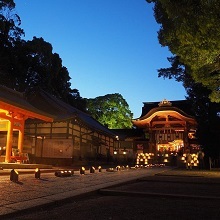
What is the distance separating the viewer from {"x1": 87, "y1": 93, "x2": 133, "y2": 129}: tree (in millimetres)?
47594

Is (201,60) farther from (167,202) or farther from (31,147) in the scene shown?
(31,147)

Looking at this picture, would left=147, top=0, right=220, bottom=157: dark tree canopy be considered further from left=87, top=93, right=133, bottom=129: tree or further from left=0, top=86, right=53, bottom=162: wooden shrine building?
left=87, top=93, right=133, bottom=129: tree

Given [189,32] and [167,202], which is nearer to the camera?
[167,202]

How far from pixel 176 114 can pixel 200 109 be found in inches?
346

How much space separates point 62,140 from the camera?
74.9 feet

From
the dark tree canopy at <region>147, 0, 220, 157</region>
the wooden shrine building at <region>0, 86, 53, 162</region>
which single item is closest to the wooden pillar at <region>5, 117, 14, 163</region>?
the wooden shrine building at <region>0, 86, 53, 162</region>

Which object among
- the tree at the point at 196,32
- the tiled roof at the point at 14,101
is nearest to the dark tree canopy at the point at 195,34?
the tree at the point at 196,32

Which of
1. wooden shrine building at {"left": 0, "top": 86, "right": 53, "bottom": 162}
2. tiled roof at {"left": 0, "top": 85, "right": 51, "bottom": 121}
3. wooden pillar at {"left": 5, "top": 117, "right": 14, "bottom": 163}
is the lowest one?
wooden pillar at {"left": 5, "top": 117, "right": 14, "bottom": 163}

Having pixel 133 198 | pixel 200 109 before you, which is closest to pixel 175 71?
pixel 200 109

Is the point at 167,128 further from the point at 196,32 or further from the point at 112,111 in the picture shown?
the point at 196,32

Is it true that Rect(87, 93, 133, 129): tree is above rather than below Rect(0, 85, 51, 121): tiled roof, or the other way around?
above

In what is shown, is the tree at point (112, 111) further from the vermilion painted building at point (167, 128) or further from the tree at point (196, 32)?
the tree at point (196, 32)

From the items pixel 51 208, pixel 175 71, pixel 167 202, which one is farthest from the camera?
pixel 175 71

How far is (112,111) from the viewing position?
159ft
